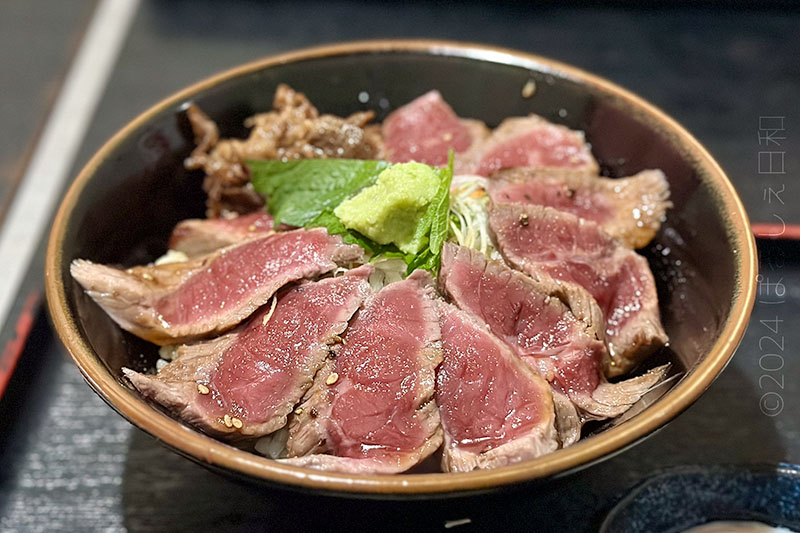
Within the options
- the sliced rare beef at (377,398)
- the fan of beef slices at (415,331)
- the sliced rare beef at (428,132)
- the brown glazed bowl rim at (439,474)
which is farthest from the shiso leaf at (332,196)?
the brown glazed bowl rim at (439,474)

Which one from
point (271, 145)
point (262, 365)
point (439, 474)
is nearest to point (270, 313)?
point (262, 365)

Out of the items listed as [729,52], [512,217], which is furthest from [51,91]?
[729,52]

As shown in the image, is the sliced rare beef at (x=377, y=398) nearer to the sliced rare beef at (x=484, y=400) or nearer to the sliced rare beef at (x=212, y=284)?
the sliced rare beef at (x=484, y=400)

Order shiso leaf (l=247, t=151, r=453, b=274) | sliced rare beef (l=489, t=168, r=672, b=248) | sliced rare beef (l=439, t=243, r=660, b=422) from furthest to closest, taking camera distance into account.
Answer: sliced rare beef (l=489, t=168, r=672, b=248) → shiso leaf (l=247, t=151, r=453, b=274) → sliced rare beef (l=439, t=243, r=660, b=422)

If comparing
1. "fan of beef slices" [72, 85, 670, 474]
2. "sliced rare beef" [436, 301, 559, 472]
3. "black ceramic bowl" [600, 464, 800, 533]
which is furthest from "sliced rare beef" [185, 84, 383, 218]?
"black ceramic bowl" [600, 464, 800, 533]

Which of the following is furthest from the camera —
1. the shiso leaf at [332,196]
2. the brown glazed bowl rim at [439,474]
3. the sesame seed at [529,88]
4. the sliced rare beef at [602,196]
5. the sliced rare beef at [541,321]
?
the sesame seed at [529,88]

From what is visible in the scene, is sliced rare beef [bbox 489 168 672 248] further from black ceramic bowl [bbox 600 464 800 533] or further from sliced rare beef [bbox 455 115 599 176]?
black ceramic bowl [bbox 600 464 800 533]
